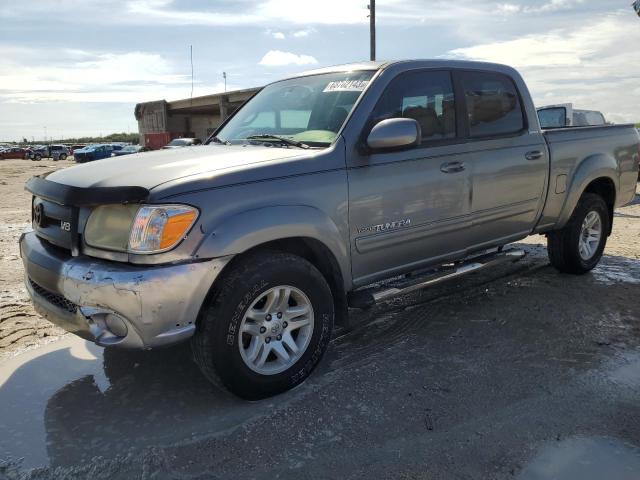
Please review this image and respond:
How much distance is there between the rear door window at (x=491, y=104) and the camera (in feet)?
14.2

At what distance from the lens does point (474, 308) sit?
477 centimetres

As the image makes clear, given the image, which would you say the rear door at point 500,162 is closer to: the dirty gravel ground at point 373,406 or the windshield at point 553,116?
the dirty gravel ground at point 373,406

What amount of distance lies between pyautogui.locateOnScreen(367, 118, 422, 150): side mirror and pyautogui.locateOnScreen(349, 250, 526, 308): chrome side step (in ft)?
3.22

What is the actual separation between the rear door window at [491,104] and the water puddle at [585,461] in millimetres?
2390

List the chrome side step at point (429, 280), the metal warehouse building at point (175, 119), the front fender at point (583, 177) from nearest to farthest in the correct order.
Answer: the chrome side step at point (429, 280)
the front fender at point (583, 177)
the metal warehouse building at point (175, 119)

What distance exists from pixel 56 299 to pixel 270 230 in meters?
1.27

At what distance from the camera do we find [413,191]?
12.3ft

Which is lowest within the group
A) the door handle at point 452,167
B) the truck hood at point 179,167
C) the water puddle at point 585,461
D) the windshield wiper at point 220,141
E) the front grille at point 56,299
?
the water puddle at point 585,461

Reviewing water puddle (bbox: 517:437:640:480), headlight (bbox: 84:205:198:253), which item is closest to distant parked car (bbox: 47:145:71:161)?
headlight (bbox: 84:205:198:253)

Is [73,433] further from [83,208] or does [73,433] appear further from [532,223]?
[532,223]

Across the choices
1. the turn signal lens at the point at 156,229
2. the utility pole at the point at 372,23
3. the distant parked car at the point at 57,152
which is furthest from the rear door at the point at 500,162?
the distant parked car at the point at 57,152

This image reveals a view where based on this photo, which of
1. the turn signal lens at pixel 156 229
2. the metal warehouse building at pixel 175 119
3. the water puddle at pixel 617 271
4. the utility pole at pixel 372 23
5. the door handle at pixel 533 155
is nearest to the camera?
the turn signal lens at pixel 156 229

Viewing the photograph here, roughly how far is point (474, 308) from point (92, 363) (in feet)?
10.1

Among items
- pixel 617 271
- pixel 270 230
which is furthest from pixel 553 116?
pixel 270 230
